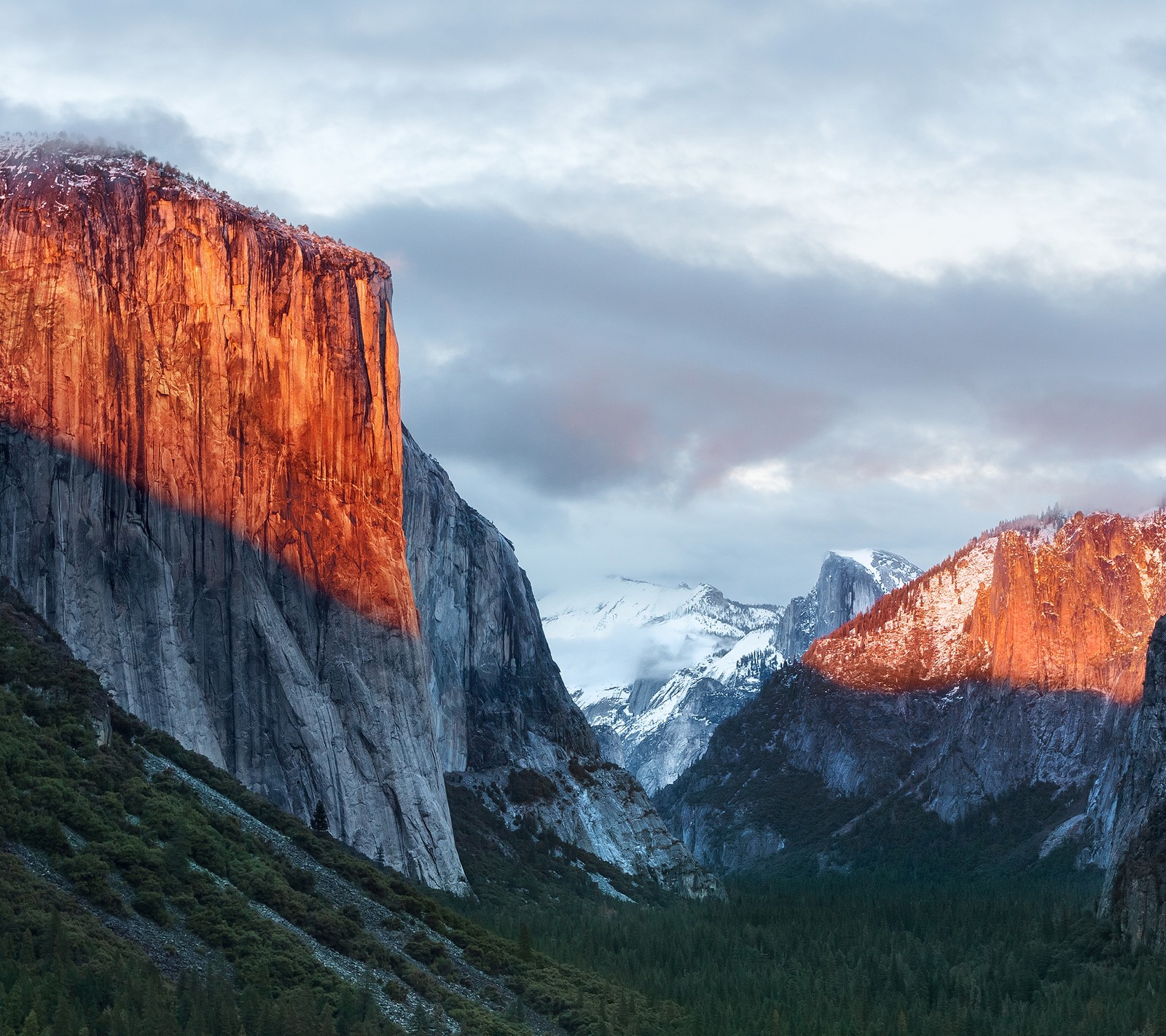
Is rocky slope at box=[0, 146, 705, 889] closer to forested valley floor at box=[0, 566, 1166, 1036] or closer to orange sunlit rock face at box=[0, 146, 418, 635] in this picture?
orange sunlit rock face at box=[0, 146, 418, 635]

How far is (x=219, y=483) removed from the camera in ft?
477

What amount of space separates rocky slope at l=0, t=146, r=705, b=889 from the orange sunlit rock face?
194 millimetres

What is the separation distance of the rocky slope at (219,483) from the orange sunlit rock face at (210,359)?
0.19 meters

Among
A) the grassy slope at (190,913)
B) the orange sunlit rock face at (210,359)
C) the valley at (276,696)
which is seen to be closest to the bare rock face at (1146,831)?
the valley at (276,696)

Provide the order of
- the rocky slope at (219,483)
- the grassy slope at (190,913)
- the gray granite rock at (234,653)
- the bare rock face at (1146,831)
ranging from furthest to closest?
the bare rock face at (1146,831) < the rocky slope at (219,483) < the gray granite rock at (234,653) < the grassy slope at (190,913)

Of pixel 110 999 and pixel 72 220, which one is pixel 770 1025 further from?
pixel 72 220

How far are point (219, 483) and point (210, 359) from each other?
10482 mm

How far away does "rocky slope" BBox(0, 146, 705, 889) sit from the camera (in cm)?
13338

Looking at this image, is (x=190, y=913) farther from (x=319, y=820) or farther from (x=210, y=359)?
(x=210, y=359)

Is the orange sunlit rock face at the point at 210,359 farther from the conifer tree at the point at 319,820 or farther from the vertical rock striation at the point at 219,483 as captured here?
the conifer tree at the point at 319,820

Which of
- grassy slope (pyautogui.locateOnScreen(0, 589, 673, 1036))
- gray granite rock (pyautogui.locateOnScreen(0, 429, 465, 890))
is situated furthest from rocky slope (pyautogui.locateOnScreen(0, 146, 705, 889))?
grassy slope (pyautogui.locateOnScreen(0, 589, 673, 1036))

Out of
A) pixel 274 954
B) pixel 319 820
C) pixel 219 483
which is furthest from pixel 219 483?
pixel 274 954

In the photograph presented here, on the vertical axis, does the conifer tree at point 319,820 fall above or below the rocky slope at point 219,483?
below

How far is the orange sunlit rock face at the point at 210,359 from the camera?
446 ft
